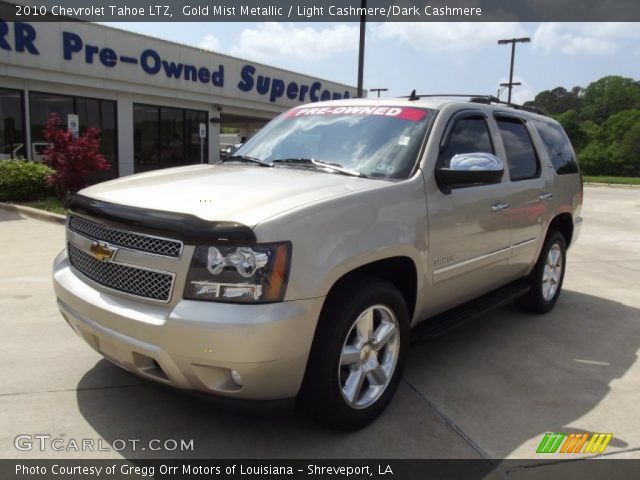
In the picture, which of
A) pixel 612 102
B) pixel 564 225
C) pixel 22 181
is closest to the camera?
pixel 564 225

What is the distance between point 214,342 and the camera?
242 centimetres

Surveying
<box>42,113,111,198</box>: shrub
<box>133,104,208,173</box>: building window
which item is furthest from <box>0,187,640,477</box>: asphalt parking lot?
<box>133,104,208,173</box>: building window

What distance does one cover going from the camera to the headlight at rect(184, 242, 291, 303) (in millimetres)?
2465

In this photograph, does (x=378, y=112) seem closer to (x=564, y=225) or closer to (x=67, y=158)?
(x=564, y=225)

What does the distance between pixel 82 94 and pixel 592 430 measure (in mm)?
17217

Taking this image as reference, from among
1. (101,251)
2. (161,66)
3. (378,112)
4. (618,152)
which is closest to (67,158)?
(161,66)

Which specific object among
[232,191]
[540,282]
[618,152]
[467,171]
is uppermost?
[618,152]

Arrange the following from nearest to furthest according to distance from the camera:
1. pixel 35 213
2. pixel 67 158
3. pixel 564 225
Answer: pixel 564 225, pixel 35 213, pixel 67 158

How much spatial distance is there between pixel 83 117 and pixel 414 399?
1636cm

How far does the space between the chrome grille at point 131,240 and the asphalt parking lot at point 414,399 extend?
738mm

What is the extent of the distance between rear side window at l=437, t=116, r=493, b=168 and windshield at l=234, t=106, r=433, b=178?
0.22m

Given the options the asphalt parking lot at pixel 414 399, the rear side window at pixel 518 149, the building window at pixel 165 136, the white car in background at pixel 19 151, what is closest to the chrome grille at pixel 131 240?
the asphalt parking lot at pixel 414 399

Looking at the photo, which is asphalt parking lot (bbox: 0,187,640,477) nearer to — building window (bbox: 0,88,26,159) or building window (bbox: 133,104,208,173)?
building window (bbox: 0,88,26,159)

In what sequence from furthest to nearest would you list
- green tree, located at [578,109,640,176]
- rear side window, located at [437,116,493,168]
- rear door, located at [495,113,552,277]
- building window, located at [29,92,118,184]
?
green tree, located at [578,109,640,176]
building window, located at [29,92,118,184]
rear door, located at [495,113,552,277]
rear side window, located at [437,116,493,168]
